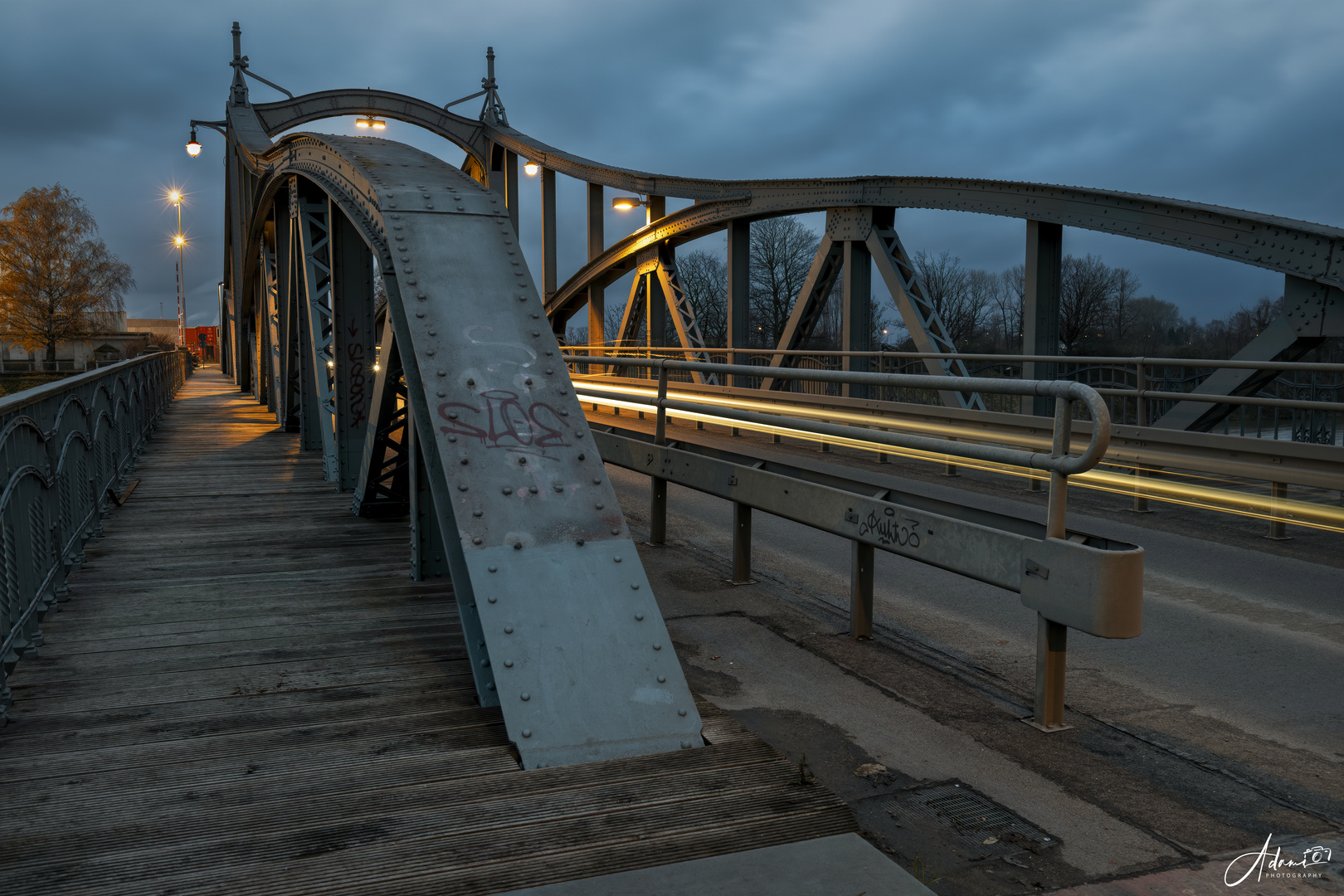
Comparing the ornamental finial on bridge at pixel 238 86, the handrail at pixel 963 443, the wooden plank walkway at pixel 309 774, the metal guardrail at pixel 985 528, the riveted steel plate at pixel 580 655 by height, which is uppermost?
the ornamental finial on bridge at pixel 238 86

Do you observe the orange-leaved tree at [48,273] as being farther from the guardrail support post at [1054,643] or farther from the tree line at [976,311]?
the guardrail support post at [1054,643]

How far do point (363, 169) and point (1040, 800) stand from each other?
14.1 ft

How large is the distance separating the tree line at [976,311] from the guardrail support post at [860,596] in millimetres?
31780

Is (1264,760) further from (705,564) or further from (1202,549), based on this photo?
(1202,549)

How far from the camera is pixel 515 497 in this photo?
3.62 m

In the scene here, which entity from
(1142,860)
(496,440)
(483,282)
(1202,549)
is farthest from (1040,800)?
(1202,549)

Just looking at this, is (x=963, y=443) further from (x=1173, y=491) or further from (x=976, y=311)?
(x=976, y=311)

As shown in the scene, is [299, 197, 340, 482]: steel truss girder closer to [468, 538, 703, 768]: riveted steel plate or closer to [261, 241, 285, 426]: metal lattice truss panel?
[261, 241, 285, 426]: metal lattice truss panel

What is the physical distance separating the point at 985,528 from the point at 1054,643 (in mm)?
487

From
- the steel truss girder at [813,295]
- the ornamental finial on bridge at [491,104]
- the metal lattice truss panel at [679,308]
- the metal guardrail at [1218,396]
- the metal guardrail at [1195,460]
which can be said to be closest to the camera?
the metal guardrail at [1195,460]

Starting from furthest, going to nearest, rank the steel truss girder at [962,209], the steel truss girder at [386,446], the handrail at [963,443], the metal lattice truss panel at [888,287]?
the metal lattice truss panel at [888,287]
the steel truss girder at [962,209]
the steel truss girder at [386,446]
the handrail at [963,443]

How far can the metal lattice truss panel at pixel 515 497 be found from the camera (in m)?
3.10

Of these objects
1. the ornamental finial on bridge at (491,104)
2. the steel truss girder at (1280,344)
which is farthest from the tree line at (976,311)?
the steel truss girder at (1280,344)

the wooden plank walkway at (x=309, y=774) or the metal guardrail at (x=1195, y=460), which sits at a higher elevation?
the metal guardrail at (x=1195, y=460)
